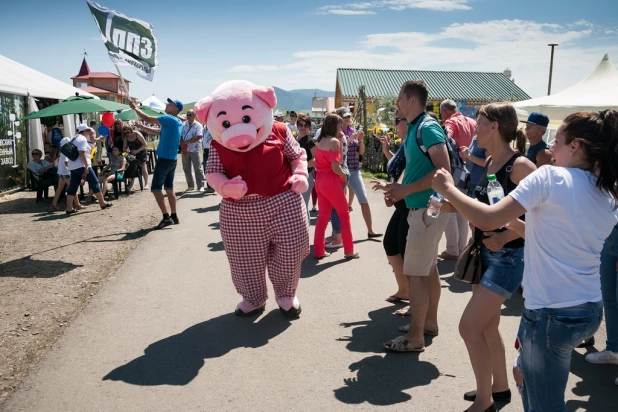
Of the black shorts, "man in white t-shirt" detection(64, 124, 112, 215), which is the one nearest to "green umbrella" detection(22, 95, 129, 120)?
"man in white t-shirt" detection(64, 124, 112, 215)

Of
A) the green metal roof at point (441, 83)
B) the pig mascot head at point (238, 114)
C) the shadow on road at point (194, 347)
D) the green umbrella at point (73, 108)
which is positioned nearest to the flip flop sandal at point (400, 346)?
the shadow on road at point (194, 347)

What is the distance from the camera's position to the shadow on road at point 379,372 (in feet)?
11.4

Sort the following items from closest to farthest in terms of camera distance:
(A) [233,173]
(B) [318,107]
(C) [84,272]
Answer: (A) [233,173] → (C) [84,272] → (B) [318,107]

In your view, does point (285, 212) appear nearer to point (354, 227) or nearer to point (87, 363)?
point (87, 363)

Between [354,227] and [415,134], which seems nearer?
[415,134]

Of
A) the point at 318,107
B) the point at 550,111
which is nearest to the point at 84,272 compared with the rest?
the point at 550,111

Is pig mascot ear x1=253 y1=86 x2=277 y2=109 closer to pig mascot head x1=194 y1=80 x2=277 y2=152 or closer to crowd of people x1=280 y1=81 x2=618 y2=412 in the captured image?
pig mascot head x1=194 y1=80 x2=277 y2=152

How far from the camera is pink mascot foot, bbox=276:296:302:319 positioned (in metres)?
4.84

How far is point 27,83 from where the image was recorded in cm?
1467

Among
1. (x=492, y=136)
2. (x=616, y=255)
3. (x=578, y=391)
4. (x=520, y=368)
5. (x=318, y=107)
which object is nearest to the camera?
(x=520, y=368)

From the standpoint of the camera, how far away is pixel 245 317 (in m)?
4.89

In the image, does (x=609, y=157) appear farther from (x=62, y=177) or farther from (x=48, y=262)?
(x=62, y=177)

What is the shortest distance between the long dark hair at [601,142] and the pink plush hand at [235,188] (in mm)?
2782

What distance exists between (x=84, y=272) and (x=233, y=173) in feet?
9.69
